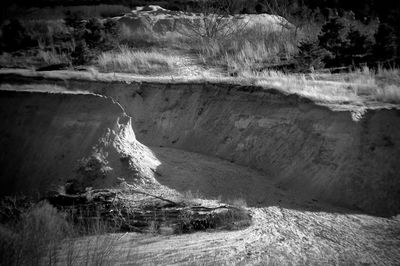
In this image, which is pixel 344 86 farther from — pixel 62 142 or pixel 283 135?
pixel 62 142

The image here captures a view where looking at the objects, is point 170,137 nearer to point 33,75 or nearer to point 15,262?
point 33,75

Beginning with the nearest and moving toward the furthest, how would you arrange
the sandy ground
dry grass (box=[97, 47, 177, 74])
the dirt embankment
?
the sandy ground < the dirt embankment < dry grass (box=[97, 47, 177, 74])

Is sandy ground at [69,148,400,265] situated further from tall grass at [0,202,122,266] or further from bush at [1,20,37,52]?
bush at [1,20,37,52]

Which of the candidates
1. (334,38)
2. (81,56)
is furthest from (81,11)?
(334,38)

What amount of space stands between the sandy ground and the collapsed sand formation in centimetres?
84

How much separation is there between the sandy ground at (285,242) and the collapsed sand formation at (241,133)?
839 millimetres

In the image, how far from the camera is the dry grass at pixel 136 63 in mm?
17484

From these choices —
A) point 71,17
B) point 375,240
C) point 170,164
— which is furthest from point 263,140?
point 71,17

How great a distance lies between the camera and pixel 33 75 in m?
14.7

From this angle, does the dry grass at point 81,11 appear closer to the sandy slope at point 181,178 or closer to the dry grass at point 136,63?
the dry grass at point 136,63

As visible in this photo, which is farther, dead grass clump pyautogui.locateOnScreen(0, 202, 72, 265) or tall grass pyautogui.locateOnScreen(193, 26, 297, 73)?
tall grass pyautogui.locateOnScreen(193, 26, 297, 73)

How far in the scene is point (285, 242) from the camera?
7.03 metres

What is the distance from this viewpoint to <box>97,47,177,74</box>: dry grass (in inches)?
688

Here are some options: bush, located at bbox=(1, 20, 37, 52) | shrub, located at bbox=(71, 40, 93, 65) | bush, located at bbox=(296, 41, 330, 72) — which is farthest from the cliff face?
bush, located at bbox=(1, 20, 37, 52)
